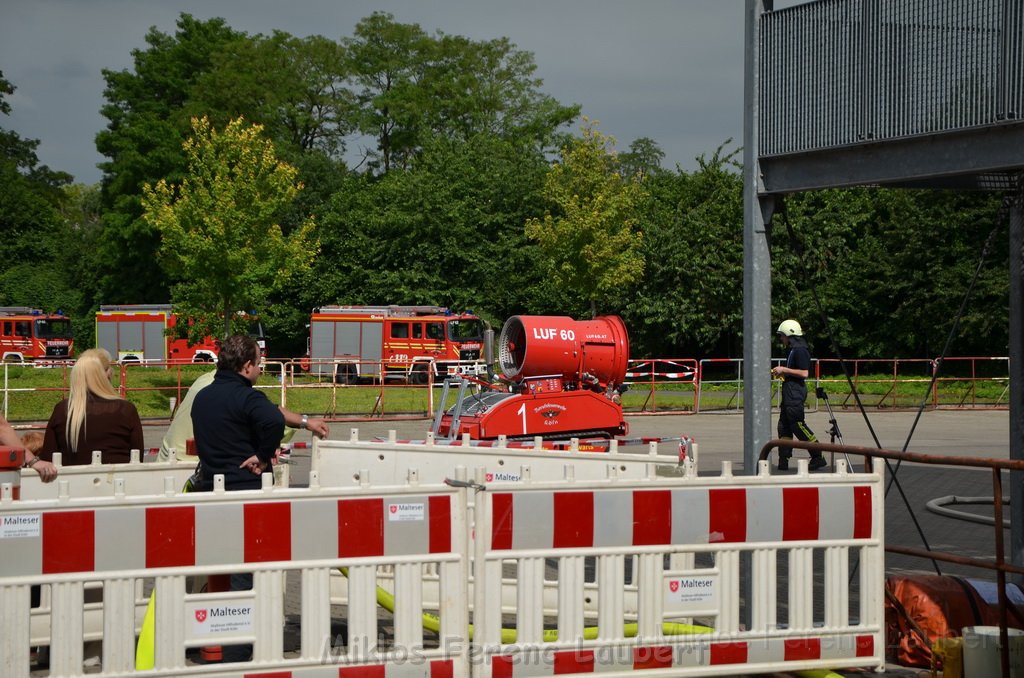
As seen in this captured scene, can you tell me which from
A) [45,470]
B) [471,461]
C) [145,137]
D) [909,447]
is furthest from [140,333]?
[45,470]

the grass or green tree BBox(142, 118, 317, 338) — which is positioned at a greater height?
green tree BBox(142, 118, 317, 338)

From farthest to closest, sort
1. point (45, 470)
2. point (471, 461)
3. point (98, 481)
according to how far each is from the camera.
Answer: point (471, 461) < point (98, 481) < point (45, 470)

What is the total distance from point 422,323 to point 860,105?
3455 cm

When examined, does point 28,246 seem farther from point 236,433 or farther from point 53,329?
point 236,433

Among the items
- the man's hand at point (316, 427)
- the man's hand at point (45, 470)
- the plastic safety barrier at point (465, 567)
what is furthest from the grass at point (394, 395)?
the plastic safety barrier at point (465, 567)

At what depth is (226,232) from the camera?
32.1 m

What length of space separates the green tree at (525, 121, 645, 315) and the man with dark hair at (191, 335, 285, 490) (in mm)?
32715

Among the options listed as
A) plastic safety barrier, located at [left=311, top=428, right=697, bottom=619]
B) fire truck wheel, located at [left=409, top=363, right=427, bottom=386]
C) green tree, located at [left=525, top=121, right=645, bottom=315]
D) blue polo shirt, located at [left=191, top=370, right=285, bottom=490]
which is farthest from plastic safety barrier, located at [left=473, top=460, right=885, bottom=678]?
green tree, located at [left=525, top=121, right=645, bottom=315]

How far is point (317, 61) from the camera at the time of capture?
6284 centimetres

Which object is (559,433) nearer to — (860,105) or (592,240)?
(860,105)

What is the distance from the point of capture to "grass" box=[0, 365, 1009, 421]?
88.3 feet

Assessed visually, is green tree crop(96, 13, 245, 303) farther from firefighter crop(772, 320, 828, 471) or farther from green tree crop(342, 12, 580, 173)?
firefighter crop(772, 320, 828, 471)

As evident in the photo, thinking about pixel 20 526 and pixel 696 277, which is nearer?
pixel 20 526

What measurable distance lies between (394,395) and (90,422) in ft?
71.9
